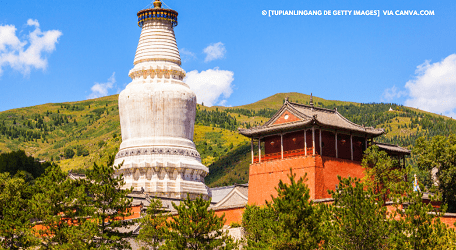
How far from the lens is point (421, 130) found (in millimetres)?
102062

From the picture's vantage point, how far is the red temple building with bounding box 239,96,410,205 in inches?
1254

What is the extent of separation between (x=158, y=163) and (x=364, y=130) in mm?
14011

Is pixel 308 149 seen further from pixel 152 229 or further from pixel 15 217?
pixel 15 217

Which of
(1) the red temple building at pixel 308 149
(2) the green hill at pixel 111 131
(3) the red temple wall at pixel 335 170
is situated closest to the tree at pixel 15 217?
(1) the red temple building at pixel 308 149

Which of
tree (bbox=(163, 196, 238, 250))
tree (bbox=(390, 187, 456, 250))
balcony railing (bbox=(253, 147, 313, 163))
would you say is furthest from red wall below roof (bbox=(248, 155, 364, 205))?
tree (bbox=(390, 187, 456, 250))

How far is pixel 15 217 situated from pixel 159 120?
634 inches

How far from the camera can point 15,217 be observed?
2825 centimetres

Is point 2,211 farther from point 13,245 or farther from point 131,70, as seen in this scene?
point 131,70

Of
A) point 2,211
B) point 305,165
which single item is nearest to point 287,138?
point 305,165

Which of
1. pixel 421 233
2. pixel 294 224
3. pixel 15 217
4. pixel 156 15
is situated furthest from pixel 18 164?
pixel 421 233

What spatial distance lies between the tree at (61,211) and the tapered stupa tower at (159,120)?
42.8 ft

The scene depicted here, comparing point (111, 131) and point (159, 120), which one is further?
point (111, 131)

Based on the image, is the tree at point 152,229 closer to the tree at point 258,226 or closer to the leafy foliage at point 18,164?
the tree at point 258,226

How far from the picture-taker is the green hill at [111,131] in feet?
297
